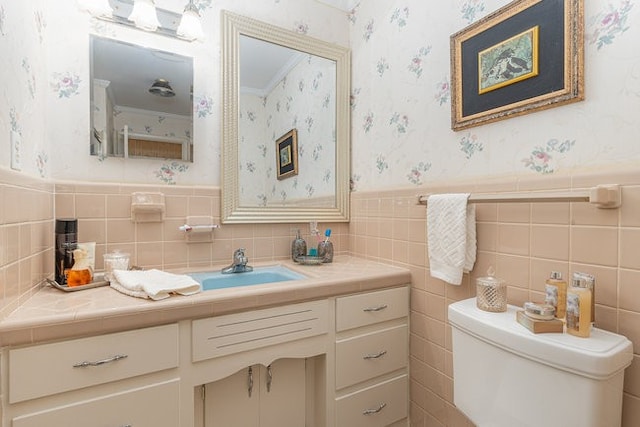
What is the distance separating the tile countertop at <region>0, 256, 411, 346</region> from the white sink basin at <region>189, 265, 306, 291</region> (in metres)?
0.17

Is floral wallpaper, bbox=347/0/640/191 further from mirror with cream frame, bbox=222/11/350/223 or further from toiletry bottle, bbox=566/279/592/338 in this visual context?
toiletry bottle, bbox=566/279/592/338

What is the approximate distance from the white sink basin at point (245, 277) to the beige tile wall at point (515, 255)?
1.64ft

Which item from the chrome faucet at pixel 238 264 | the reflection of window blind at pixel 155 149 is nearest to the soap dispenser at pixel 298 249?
the chrome faucet at pixel 238 264

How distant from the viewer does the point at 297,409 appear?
125 centimetres

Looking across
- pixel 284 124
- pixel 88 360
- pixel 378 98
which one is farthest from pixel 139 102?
pixel 378 98

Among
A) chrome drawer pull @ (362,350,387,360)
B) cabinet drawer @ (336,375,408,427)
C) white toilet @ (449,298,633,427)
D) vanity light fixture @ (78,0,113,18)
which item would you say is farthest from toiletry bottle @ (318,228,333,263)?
vanity light fixture @ (78,0,113,18)

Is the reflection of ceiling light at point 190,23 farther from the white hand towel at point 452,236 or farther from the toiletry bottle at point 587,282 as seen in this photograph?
the toiletry bottle at point 587,282

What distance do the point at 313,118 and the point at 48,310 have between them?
1.43 metres

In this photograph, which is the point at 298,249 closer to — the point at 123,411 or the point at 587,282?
the point at 123,411

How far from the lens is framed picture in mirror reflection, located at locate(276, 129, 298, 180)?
1.66m

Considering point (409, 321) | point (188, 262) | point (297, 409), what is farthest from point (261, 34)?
point (297, 409)

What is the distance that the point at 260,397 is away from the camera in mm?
1172

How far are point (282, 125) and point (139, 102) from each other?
0.67 meters

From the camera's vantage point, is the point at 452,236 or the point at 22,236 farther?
the point at 452,236
